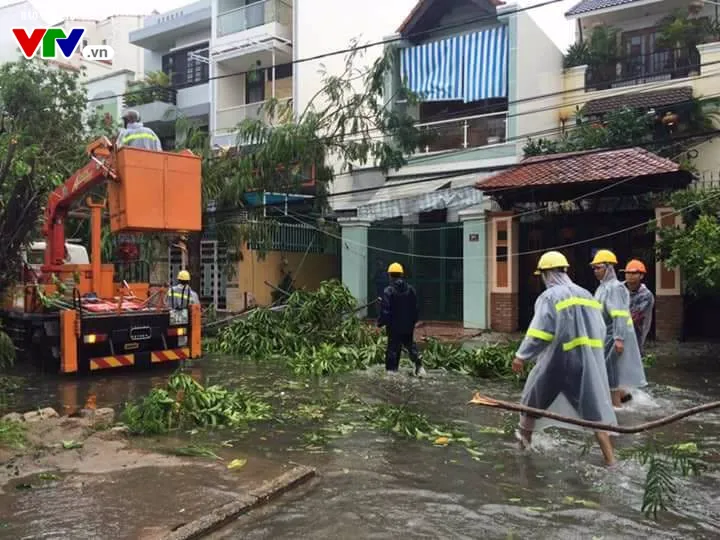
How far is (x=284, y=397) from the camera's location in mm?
8820

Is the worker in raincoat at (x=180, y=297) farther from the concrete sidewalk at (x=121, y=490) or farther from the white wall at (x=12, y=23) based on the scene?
the white wall at (x=12, y=23)

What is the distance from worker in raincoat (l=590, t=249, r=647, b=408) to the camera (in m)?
7.44

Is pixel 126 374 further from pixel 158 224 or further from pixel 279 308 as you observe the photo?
pixel 279 308

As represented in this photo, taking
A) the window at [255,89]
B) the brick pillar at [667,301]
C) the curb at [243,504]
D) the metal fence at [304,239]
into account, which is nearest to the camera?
the curb at [243,504]

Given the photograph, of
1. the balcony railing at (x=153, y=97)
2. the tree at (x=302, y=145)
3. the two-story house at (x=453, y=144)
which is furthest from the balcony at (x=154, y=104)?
the two-story house at (x=453, y=144)

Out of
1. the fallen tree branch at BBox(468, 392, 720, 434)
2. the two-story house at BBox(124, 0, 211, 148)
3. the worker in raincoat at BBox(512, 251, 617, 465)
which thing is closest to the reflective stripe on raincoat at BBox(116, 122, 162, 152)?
the worker in raincoat at BBox(512, 251, 617, 465)

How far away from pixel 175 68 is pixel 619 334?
24469 millimetres

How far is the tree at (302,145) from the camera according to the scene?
53.7 ft

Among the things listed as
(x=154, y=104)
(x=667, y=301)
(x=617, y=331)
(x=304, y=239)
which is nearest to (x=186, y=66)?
(x=154, y=104)

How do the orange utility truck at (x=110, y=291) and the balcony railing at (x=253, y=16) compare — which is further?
the balcony railing at (x=253, y=16)

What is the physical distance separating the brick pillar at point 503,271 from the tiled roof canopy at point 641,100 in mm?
4168

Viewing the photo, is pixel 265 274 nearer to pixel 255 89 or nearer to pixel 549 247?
pixel 255 89

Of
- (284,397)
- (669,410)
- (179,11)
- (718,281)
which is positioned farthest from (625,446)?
(179,11)

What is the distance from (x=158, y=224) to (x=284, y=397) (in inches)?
122
